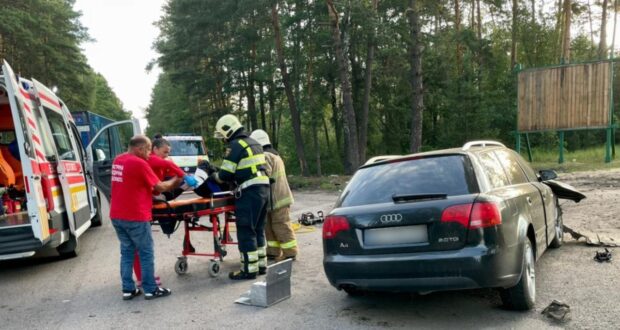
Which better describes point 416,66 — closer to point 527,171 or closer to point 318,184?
point 318,184

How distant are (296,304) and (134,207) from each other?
1.97m

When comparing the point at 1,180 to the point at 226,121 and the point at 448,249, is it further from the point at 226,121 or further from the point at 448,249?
the point at 448,249

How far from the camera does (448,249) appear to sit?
150 inches

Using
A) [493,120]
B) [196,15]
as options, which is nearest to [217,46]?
[196,15]

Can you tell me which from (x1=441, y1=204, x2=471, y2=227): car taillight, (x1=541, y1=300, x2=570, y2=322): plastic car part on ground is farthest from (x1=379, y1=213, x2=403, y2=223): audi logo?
(x1=541, y1=300, x2=570, y2=322): plastic car part on ground

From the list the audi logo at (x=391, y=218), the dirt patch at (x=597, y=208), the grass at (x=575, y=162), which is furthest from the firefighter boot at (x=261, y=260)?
the grass at (x=575, y=162)

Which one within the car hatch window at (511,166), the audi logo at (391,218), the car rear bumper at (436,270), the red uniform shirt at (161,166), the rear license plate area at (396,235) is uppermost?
the red uniform shirt at (161,166)

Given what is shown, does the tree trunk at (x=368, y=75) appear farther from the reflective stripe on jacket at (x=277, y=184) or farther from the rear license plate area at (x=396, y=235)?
the rear license plate area at (x=396, y=235)

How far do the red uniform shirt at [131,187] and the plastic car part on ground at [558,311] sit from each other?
395 centimetres

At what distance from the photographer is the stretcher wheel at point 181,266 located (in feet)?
20.5

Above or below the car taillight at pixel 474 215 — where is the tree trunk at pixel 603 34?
above

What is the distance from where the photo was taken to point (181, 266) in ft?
20.6

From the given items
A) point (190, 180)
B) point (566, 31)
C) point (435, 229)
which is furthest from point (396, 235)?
point (566, 31)

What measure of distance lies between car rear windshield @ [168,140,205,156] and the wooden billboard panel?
12.3 m
